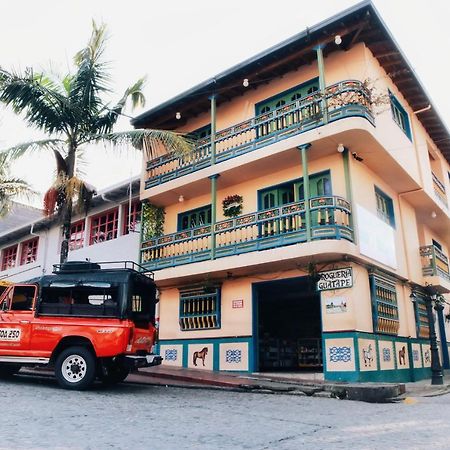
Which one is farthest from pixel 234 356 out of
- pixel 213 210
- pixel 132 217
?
pixel 132 217

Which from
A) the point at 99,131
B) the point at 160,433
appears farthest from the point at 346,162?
the point at 160,433

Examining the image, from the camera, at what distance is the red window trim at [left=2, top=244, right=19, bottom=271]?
86.6 feet

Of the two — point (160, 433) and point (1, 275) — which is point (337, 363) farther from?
point (1, 275)

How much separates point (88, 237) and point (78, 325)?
38.7ft

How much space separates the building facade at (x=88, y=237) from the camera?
18.3 m

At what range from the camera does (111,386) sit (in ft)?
32.9

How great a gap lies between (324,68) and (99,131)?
22.5 feet

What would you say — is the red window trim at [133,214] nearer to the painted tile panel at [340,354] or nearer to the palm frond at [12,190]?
the palm frond at [12,190]

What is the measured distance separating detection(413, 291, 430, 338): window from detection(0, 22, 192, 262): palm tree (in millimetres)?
8693

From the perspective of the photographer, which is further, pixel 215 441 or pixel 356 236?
pixel 356 236

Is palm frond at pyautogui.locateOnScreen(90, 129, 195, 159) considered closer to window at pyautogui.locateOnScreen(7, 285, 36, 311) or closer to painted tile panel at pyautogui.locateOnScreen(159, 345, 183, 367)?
window at pyautogui.locateOnScreen(7, 285, 36, 311)

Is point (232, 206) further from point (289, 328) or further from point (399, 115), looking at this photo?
point (399, 115)

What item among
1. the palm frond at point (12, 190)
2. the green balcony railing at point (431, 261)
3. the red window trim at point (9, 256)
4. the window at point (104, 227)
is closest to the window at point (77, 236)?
the window at point (104, 227)

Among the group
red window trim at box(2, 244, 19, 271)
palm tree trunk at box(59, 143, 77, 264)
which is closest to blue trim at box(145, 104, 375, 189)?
palm tree trunk at box(59, 143, 77, 264)
